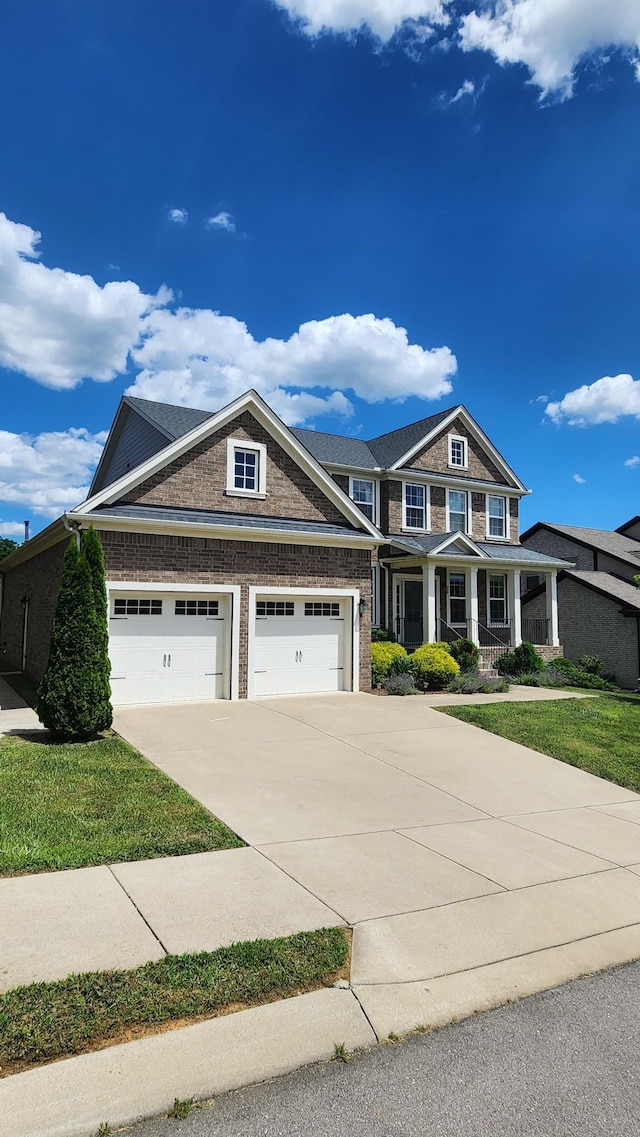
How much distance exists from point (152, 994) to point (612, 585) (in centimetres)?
2659

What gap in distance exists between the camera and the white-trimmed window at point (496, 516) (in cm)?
2639

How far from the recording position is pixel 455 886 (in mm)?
5570

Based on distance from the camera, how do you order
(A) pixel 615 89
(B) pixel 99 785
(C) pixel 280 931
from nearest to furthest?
(C) pixel 280 931 < (B) pixel 99 785 < (A) pixel 615 89

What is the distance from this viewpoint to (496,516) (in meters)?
26.6

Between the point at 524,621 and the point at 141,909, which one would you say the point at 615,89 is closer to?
the point at 141,909

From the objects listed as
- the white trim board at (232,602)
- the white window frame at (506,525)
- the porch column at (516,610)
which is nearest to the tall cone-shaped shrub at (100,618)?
the white trim board at (232,602)

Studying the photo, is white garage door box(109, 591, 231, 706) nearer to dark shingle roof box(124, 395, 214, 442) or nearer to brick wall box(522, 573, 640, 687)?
dark shingle roof box(124, 395, 214, 442)

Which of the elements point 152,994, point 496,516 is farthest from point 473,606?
point 152,994

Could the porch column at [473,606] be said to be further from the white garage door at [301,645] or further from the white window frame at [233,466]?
the white window frame at [233,466]

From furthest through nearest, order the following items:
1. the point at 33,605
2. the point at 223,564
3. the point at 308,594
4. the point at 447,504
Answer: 1. the point at 447,504
2. the point at 33,605
3. the point at 308,594
4. the point at 223,564

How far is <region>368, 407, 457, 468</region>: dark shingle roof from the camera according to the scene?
81.3 ft

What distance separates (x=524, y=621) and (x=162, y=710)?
18268mm

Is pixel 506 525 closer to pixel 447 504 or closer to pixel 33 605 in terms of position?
pixel 447 504

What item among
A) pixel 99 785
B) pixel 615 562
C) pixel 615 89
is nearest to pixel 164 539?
pixel 99 785
